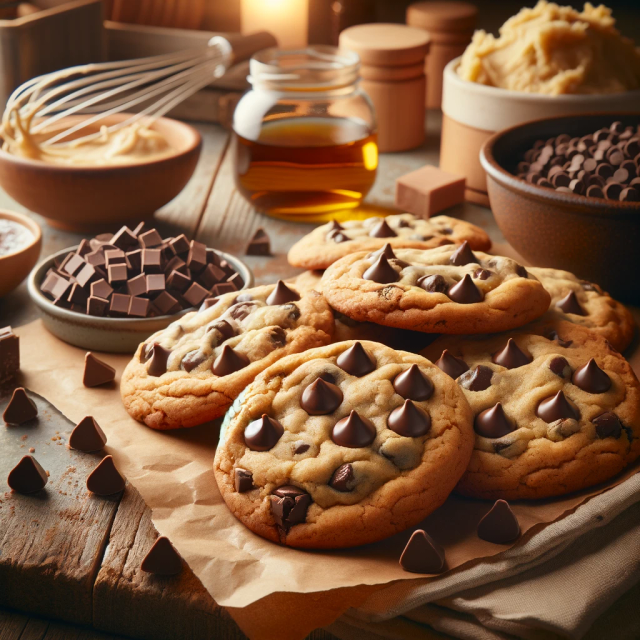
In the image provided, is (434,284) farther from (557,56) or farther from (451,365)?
(557,56)

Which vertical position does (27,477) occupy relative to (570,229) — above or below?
below

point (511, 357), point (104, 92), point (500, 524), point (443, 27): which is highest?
point (443, 27)

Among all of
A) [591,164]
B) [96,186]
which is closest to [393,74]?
[591,164]

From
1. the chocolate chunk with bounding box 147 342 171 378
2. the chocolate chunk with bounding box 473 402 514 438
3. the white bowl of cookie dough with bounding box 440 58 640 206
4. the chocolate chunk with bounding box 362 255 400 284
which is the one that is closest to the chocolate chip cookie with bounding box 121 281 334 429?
the chocolate chunk with bounding box 147 342 171 378

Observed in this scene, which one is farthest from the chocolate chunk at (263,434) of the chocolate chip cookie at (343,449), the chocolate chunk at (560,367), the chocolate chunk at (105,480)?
the chocolate chunk at (560,367)

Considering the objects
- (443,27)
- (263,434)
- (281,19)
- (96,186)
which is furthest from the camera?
(281,19)

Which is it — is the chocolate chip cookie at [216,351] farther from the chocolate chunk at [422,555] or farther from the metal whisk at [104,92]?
the metal whisk at [104,92]

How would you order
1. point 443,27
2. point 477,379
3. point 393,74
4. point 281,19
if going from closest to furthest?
point 477,379, point 393,74, point 443,27, point 281,19
